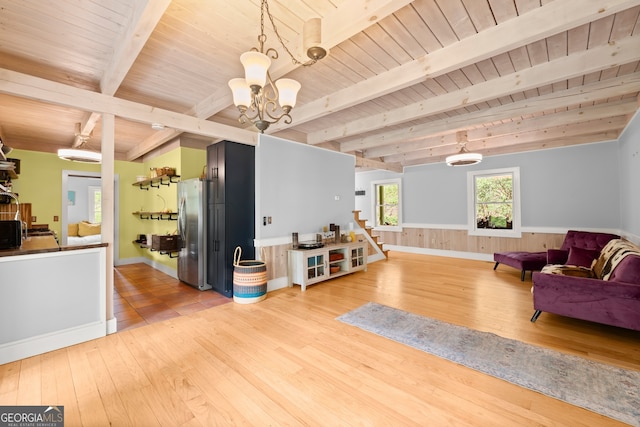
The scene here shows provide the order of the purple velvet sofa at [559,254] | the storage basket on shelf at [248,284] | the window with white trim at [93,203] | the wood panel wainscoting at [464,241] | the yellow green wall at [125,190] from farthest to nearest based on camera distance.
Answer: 1. the window with white trim at [93,203]
2. the wood panel wainscoting at [464,241]
3. the yellow green wall at [125,190]
4. the purple velvet sofa at [559,254]
5. the storage basket on shelf at [248,284]

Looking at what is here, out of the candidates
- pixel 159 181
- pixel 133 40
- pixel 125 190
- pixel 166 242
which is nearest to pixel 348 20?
pixel 133 40

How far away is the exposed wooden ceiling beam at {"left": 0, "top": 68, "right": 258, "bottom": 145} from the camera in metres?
2.28

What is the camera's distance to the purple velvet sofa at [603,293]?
2.43 m

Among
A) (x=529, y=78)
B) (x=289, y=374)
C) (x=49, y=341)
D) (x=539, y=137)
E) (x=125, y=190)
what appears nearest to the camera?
(x=289, y=374)

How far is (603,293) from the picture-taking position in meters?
2.54

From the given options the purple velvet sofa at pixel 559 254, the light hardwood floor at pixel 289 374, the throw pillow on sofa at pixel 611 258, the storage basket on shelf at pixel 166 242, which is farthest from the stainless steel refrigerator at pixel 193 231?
the purple velvet sofa at pixel 559 254

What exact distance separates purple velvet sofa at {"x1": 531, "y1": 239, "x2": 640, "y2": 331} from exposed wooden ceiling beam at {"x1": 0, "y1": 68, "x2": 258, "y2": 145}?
4243 millimetres

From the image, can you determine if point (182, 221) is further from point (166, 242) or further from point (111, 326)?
point (111, 326)

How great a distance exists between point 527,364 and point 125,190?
7.55 metres

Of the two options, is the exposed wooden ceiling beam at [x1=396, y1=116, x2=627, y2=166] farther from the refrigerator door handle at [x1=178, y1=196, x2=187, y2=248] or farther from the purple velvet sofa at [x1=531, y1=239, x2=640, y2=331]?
the refrigerator door handle at [x1=178, y1=196, x2=187, y2=248]

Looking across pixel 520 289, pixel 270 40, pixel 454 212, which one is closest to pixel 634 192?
pixel 520 289

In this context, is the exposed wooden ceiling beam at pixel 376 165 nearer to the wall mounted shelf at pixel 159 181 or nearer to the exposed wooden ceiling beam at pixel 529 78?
the exposed wooden ceiling beam at pixel 529 78

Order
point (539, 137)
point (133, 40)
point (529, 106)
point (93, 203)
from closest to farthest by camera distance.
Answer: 1. point (133, 40)
2. point (529, 106)
3. point (539, 137)
4. point (93, 203)

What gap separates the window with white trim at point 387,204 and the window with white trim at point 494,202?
1915 mm
